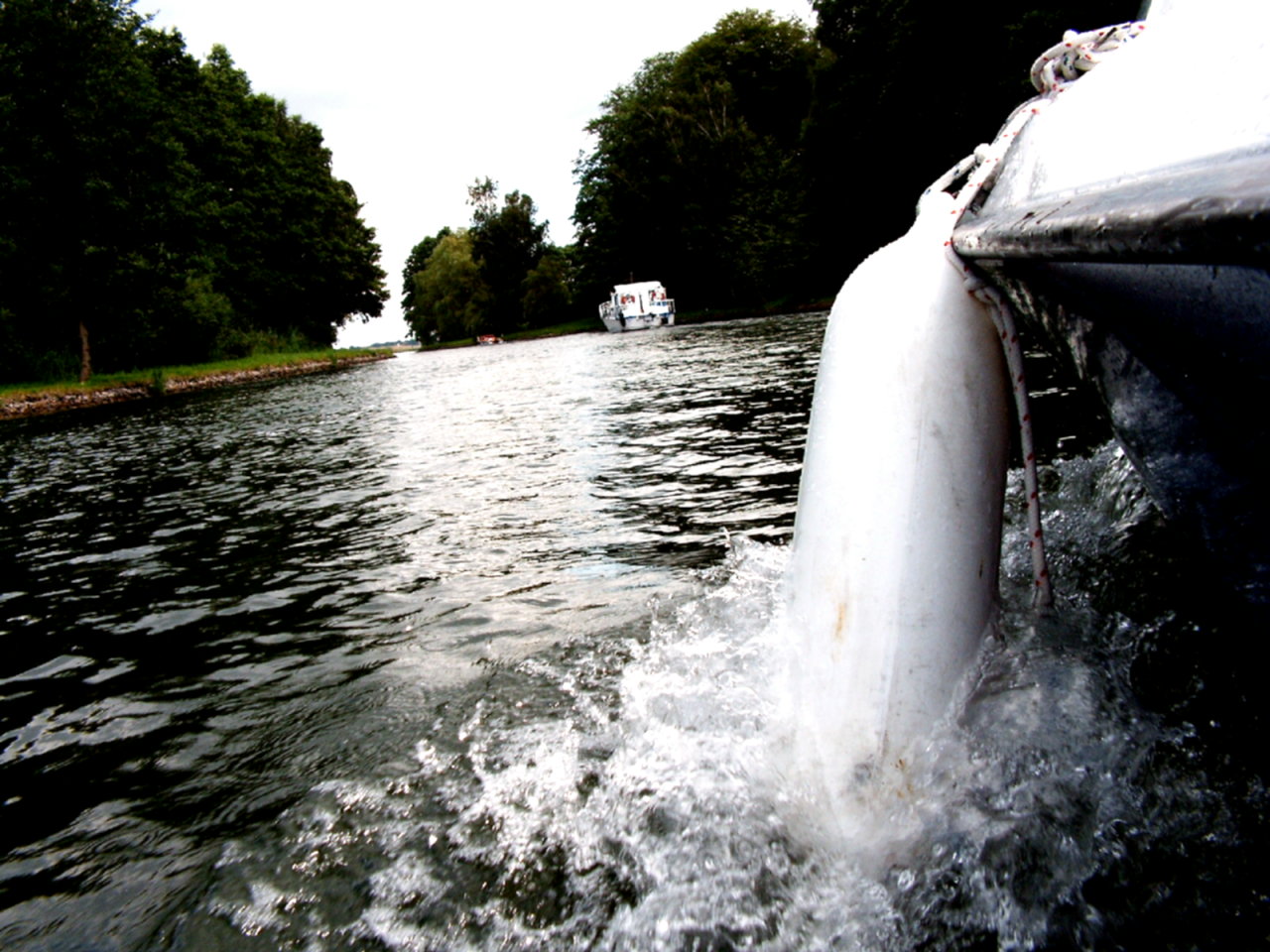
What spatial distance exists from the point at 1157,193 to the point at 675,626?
263cm

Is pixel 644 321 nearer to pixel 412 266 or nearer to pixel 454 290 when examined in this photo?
pixel 454 290

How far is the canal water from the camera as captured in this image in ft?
6.31

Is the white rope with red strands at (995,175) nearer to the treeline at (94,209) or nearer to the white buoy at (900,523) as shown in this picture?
the white buoy at (900,523)

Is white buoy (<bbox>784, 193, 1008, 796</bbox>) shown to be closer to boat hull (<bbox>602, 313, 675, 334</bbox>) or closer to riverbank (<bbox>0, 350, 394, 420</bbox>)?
riverbank (<bbox>0, 350, 394, 420</bbox>)

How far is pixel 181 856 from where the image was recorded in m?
2.44

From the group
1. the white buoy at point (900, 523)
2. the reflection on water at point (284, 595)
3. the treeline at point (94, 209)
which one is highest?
the treeline at point (94, 209)

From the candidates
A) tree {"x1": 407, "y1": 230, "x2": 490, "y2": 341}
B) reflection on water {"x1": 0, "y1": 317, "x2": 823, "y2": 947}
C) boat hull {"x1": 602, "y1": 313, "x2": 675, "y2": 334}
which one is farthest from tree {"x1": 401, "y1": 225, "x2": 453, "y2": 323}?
reflection on water {"x1": 0, "y1": 317, "x2": 823, "y2": 947}

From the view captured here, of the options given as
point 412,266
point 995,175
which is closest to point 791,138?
point 995,175

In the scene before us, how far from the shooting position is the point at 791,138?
2207 inches

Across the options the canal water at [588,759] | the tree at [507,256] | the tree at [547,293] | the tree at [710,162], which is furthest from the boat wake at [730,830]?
the tree at [507,256]

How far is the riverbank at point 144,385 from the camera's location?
22.1 meters

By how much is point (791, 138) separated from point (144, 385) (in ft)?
144

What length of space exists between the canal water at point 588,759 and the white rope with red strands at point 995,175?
321mm

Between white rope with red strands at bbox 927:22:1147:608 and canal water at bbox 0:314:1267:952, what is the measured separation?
0.32 meters
